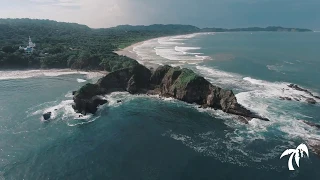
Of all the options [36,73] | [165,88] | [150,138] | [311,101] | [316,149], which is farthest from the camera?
[36,73]

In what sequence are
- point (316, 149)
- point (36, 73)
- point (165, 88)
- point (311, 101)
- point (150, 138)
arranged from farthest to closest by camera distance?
point (36, 73) < point (165, 88) < point (311, 101) < point (150, 138) < point (316, 149)

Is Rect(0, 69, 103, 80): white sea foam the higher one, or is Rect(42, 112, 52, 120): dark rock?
Rect(0, 69, 103, 80): white sea foam

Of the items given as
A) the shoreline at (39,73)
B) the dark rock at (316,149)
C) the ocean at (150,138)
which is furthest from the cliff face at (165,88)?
the shoreline at (39,73)

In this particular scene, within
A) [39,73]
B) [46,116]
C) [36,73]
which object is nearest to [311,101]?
[46,116]

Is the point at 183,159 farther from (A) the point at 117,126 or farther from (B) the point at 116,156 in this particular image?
(A) the point at 117,126

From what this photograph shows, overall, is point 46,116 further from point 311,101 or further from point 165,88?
point 311,101

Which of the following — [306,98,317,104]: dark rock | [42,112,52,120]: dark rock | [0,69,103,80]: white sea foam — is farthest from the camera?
[0,69,103,80]: white sea foam

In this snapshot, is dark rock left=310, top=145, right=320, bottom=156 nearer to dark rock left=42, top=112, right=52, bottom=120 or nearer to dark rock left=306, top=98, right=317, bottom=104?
dark rock left=306, top=98, right=317, bottom=104

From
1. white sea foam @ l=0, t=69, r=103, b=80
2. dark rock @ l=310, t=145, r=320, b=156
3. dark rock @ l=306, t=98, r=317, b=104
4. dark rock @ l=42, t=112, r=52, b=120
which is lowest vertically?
dark rock @ l=310, t=145, r=320, b=156

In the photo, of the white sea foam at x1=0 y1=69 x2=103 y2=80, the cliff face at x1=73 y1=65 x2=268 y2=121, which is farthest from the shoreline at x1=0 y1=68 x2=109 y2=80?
the cliff face at x1=73 y1=65 x2=268 y2=121
